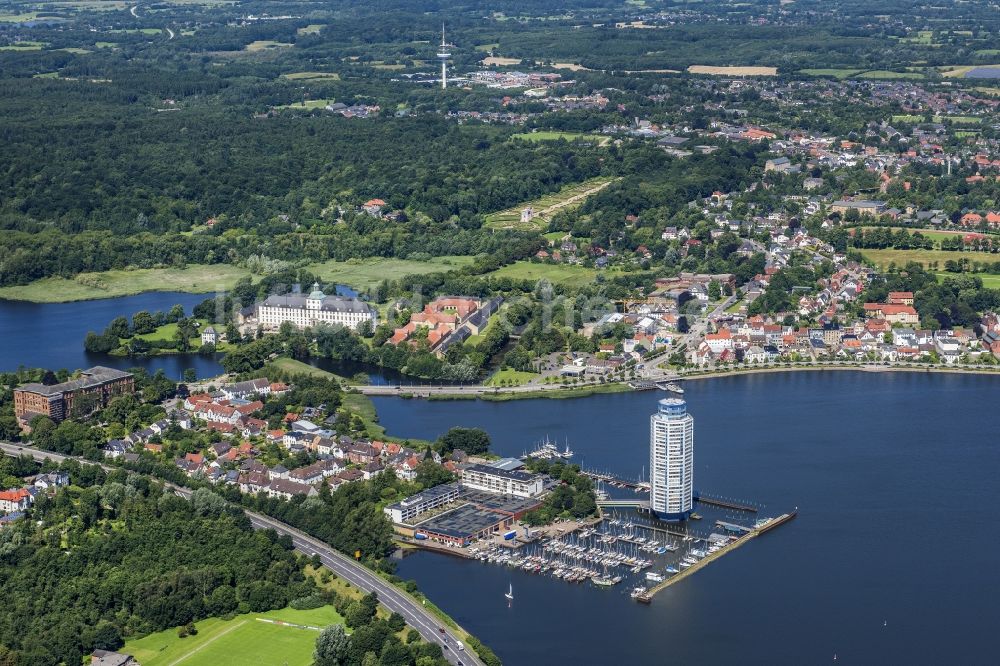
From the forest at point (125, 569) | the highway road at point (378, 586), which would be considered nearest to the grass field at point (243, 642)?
the forest at point (125, 569)

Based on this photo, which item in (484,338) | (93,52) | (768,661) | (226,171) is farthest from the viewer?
(93,52)

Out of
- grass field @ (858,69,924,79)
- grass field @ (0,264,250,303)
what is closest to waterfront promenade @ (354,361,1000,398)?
grass field @ (0,264,250,303)

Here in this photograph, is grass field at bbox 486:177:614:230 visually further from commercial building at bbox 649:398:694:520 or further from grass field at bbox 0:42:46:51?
grass field at bbox 0:42:46:51

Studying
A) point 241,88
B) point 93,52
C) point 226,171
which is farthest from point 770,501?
point 93,52

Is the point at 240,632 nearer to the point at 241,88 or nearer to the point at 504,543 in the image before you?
the point at 504,543

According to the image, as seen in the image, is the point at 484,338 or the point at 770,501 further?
the point at 484,338

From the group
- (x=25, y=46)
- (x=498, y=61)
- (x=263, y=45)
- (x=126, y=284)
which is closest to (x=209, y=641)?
(x=126, y=284)

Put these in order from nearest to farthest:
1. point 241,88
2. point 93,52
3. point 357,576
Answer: point 357,576, point 241,88, point 93,52
